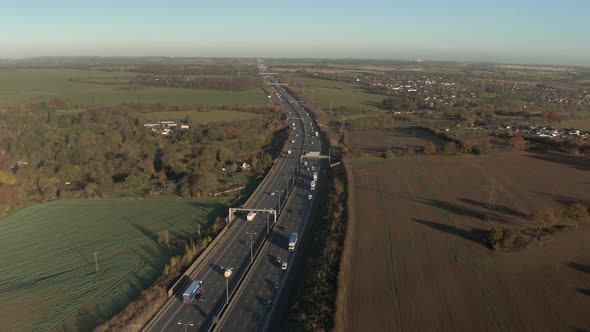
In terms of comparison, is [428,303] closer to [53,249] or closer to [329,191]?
[329,191]

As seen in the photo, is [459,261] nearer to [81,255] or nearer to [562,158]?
[81,255]

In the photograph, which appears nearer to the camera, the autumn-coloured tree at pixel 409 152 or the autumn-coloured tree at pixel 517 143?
the autumn-coloured tree at pixel 409 152

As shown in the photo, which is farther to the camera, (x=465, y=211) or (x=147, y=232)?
(x=147, y=232)

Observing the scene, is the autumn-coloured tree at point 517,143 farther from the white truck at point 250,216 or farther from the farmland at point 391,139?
the white truck at point 250,216

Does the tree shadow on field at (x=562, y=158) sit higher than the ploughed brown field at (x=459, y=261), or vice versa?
the tree shadow on field at (x=562, y=158)

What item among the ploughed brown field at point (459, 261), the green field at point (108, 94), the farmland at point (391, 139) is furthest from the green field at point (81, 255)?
the green field at point (108, 94)

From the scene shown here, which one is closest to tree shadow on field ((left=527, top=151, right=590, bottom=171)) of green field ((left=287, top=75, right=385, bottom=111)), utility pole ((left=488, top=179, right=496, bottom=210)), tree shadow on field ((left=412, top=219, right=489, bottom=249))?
utility pole ((left=488, top=179, right=496, bottom=210))

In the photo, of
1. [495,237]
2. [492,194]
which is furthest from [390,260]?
[492,194]
